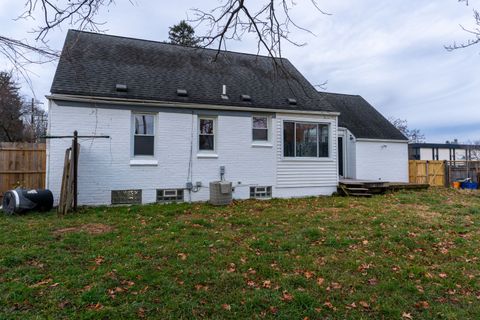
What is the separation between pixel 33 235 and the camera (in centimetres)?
583

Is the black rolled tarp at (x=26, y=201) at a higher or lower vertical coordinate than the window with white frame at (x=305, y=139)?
lower

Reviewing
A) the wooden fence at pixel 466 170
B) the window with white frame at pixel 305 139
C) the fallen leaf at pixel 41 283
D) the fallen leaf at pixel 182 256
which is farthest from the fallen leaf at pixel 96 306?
the wooden fence at pixel 466 170

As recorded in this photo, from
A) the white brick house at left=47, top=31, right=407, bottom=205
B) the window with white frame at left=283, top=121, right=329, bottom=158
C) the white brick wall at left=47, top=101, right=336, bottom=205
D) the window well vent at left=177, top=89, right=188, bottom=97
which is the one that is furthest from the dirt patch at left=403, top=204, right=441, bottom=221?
the window well vent at left=177, top=89, right=188, bottom=97

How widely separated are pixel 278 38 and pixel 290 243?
347 centimetres

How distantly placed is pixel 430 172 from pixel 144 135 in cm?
1555

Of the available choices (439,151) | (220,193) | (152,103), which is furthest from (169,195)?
(439,151)

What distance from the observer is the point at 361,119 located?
17.8 meters

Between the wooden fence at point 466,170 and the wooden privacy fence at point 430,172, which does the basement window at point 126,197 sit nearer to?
the wooden privacy fence at point 430,172

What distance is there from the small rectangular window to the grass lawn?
2.39m

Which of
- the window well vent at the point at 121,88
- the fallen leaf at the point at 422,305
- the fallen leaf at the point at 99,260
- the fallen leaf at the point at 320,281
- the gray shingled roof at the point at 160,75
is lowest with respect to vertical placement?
the fallen leaf at the point at 422,305

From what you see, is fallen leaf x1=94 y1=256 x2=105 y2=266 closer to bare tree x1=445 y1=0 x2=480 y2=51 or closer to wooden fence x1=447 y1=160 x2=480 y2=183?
bare tree x1=445 y1=0 x2=480 y2=51

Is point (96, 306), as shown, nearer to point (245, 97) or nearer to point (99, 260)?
point (99, 260)

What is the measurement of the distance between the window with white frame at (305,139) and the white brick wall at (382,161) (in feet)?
14.5

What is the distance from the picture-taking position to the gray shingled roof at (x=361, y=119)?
1666 centimetres
